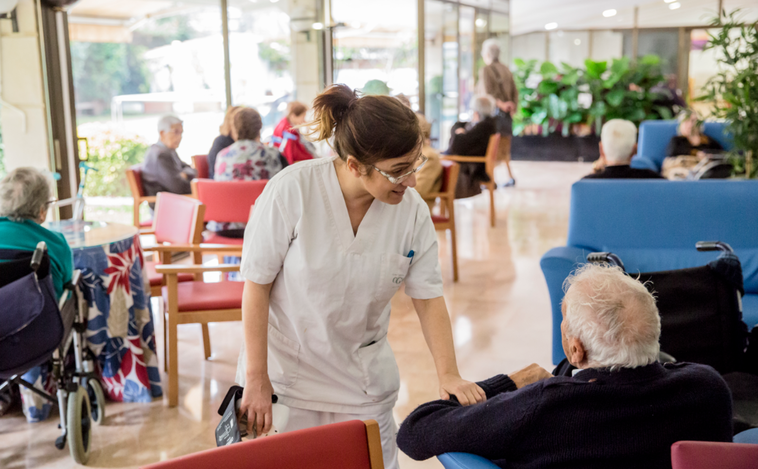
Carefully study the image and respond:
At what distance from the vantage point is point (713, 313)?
7.70ft

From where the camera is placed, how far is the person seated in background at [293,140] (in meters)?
5.22

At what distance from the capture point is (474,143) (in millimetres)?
6672

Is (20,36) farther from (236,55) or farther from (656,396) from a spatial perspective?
(656,396)

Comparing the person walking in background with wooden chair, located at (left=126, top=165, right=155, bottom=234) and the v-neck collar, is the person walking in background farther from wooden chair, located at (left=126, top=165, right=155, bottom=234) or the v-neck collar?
the v-neck collar

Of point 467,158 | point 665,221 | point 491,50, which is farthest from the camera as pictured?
point 491,50

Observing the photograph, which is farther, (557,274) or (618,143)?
(618,143)

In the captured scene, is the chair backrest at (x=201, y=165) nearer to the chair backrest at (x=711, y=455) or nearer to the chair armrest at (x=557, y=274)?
the chair armrest at (x=557, y=274)

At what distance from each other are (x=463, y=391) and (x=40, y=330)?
162cm

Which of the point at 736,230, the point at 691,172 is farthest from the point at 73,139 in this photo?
the point at 691,172

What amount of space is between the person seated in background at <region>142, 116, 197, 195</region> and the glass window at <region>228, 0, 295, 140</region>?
1.57 meters

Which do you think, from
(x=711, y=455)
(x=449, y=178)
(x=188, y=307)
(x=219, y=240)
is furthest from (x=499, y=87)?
(x=711, y=455)

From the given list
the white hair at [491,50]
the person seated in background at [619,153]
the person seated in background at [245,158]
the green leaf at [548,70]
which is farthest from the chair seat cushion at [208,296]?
the green leaf at [548,70]

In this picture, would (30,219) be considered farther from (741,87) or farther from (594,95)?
(594,95)

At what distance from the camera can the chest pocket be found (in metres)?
1.53
